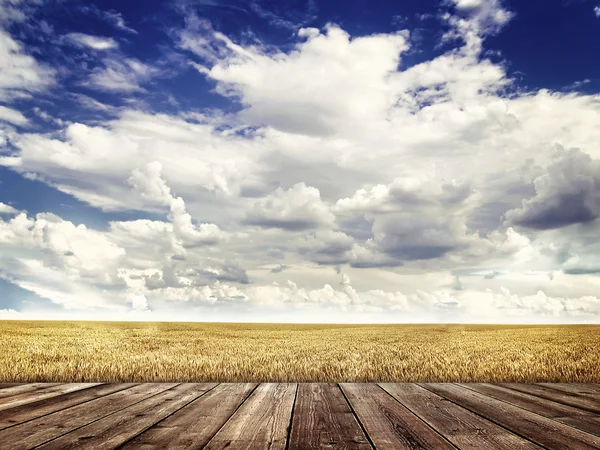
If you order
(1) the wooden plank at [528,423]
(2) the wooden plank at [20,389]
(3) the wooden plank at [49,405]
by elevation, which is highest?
Result: (2) the wooden plank at [20,389]

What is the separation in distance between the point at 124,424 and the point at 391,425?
79.4 inches

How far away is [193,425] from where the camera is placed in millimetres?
3619

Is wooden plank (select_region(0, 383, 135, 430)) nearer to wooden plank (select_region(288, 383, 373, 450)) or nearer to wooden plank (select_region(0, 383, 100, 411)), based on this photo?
wooden plank (select_region(0, 383, 100, 411))

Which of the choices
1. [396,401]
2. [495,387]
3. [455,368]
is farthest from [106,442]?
[455,368]

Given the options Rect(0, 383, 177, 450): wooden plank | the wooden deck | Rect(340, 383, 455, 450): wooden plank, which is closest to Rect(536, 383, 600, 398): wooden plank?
the wooden deck

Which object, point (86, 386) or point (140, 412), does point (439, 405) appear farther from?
point (86, 386)

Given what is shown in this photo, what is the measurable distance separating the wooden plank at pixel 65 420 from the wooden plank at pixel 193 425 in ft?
2.03

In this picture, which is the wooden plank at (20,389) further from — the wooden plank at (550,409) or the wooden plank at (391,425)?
the wooden plank at (550,409)

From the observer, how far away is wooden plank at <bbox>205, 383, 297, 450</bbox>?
3.08 m

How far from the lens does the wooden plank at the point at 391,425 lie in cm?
312

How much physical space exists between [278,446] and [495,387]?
4015mm

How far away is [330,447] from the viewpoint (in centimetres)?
302

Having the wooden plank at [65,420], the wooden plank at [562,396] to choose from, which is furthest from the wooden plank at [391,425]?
the wooden plank at [65,420]

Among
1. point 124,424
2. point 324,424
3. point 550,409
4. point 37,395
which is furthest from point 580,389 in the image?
point 37,395
